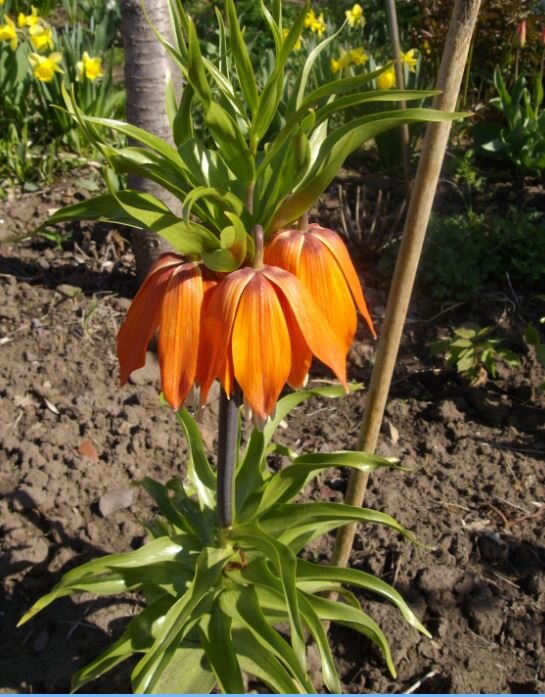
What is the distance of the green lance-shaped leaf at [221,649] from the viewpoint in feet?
4.58

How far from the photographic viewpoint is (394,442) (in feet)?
7.60

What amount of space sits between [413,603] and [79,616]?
781 millimetres

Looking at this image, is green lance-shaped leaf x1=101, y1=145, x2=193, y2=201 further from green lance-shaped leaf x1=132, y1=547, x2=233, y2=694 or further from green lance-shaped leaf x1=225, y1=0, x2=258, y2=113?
green lance-shaped leaf x1=132, y1=547, x2=233, y2=694

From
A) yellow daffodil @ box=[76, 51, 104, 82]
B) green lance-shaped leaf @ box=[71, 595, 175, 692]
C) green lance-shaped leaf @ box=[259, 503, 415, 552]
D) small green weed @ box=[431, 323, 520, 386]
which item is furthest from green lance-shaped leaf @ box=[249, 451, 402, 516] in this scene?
yellow daffodil @ box=[76, 51, 104, 82]

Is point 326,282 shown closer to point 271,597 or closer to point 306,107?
point 306,107

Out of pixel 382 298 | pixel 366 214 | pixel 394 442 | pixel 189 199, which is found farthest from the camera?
pixel 366 214

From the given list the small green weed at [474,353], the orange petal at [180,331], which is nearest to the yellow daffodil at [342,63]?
the small green weed at [474,353]

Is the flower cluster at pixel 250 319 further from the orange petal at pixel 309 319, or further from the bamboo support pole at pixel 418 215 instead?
the bamboo support pole at pixel 418 215

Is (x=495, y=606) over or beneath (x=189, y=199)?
beneath

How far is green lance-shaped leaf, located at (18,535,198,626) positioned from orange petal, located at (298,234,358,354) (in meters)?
0.61

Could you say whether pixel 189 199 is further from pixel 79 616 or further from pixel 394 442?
pixel 394 442

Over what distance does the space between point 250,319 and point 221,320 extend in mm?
36

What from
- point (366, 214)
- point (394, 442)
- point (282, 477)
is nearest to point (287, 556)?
point (282, 477)

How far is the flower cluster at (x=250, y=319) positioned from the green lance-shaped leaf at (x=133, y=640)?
2.04 ft
